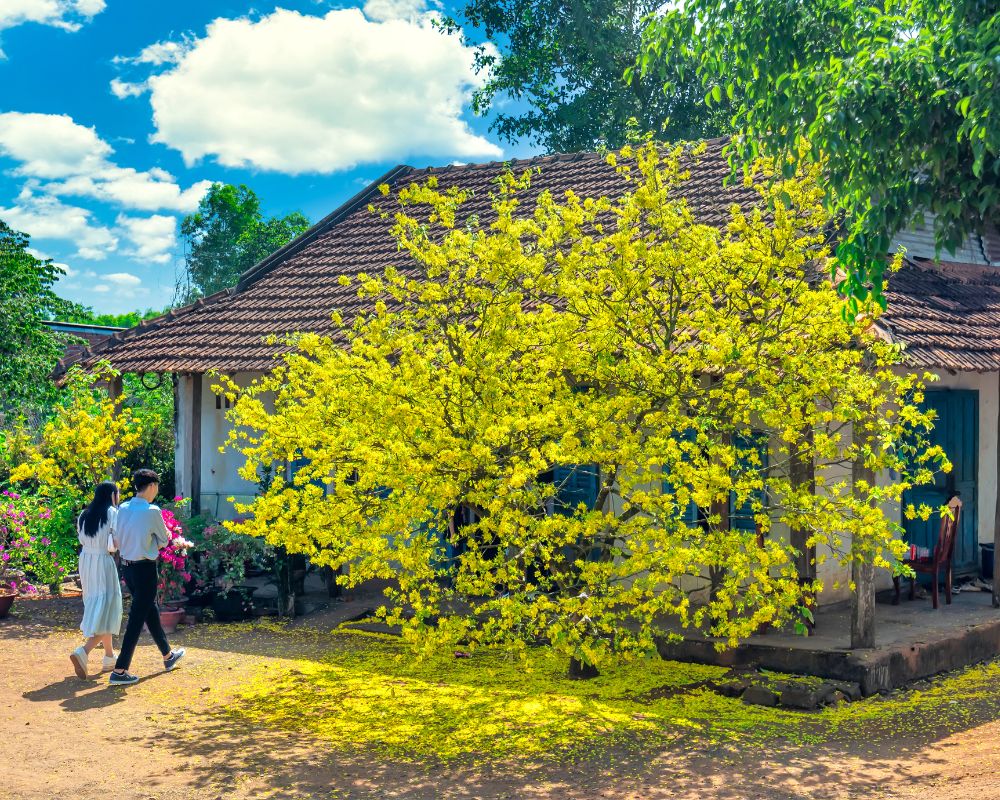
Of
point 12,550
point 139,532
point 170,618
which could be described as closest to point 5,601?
point 12,550

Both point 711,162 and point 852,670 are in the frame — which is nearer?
point 852,670

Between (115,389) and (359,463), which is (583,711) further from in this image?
(115,389)

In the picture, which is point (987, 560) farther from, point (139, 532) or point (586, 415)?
point (139, 532)

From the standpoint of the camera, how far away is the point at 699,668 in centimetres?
938

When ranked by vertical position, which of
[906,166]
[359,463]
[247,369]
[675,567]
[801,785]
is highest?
[906,166]

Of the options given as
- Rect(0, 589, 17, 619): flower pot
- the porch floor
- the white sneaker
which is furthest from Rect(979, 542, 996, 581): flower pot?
Rect(0, 589, 17, 619): flower pot

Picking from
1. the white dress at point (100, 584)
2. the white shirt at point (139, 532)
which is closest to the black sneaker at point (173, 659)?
the white dress at point (100, 584)

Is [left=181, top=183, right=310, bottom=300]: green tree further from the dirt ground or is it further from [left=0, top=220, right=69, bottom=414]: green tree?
the dirt ground

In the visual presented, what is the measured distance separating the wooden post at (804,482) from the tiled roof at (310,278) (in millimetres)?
3583

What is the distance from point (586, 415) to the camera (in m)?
7.62

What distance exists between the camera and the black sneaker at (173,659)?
9719 millimetres

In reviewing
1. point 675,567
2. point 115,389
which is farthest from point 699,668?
point 115,389

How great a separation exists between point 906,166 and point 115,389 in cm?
1000

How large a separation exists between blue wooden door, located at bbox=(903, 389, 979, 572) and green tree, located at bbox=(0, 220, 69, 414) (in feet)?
39.4
